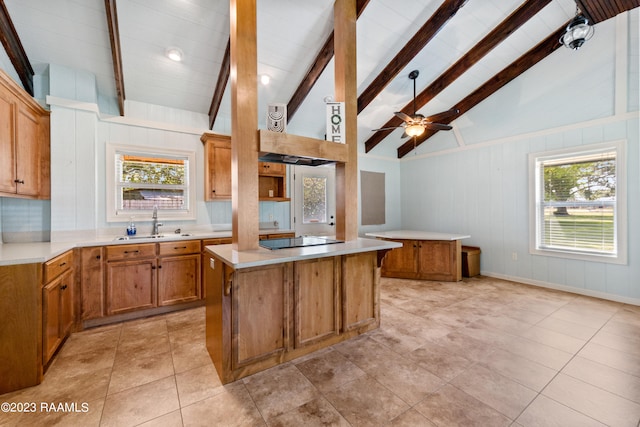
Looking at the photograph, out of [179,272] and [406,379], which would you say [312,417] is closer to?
[406,379]

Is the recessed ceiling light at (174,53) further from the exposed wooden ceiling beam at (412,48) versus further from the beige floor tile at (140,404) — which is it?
the beige floor tile at (140,404)

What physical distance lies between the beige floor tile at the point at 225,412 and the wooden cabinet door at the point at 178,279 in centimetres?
186

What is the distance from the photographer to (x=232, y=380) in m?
2.04

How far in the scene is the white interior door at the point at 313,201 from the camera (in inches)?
203

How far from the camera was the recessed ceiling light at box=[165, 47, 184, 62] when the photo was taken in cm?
318

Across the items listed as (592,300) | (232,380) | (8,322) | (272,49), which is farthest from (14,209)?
(592,300)

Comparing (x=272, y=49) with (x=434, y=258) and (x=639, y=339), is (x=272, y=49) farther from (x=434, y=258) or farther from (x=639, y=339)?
(x=639, y=339)

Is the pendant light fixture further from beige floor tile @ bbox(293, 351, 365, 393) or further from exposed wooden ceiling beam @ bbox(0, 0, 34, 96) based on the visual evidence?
exposed wooden ceiling beam @ bbox(0, 0, 34, 96)

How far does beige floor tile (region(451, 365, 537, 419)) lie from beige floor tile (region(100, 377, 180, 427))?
202 centimetres

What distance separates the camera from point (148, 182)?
3879 millimetres

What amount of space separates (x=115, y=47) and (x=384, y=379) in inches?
162

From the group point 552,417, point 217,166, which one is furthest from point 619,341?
point 217,166

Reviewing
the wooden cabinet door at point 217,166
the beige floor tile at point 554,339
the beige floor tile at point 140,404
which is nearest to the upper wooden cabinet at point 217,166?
the wooden cabinet door at point 217,166

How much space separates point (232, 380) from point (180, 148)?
Answer: 3353mm
